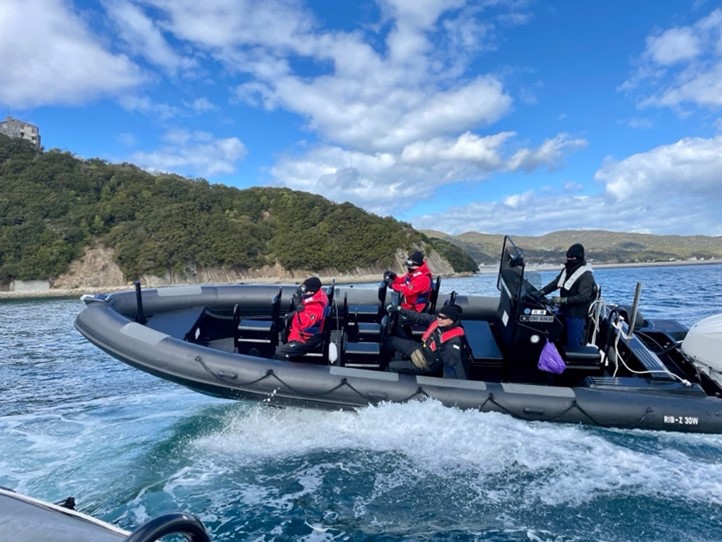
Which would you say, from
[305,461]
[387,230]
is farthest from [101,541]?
[387,230]

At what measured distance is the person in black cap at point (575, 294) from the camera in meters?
4.78

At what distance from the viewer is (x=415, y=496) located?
3.41 meters

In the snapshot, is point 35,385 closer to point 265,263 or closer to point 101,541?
point 101,541

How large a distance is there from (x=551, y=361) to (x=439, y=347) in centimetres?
112

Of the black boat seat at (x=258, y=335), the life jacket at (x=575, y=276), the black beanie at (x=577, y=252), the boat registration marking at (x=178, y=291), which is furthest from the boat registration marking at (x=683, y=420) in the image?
the boat registration marking at (x=178, y=291)

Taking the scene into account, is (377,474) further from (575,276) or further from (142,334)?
(575,276)

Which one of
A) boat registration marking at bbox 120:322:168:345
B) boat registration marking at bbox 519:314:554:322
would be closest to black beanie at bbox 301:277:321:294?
boat registration marking at bbox 120:322:168:345

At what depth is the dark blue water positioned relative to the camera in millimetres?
3121

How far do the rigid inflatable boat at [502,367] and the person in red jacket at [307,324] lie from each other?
5.9 inches

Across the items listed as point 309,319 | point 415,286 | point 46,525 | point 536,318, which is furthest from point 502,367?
point 46,525

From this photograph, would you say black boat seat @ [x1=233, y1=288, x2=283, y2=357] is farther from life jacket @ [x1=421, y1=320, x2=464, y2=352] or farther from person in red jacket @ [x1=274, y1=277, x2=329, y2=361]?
life jacket @ [x1=421, y1=320, x2=464, y2=352]

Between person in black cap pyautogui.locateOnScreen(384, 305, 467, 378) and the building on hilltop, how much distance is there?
4437 inches

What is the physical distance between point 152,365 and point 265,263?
5755 centimetres

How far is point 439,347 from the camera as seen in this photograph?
4508 mm
